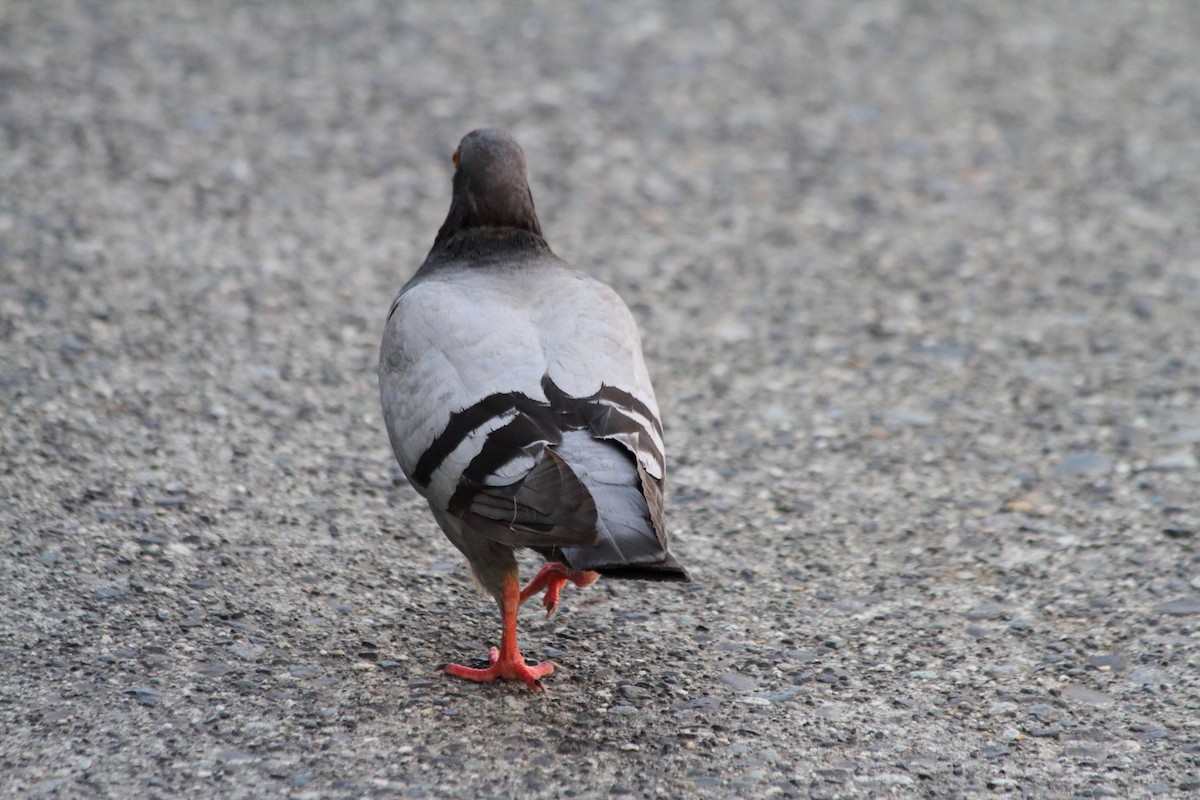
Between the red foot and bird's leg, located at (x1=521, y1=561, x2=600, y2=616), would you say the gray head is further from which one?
the red foot

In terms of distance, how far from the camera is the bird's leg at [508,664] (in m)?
4.53

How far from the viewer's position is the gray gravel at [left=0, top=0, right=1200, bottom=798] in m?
4.26

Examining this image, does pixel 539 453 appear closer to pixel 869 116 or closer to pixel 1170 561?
pixel 1170 561

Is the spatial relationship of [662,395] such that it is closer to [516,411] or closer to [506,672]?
[506,672]

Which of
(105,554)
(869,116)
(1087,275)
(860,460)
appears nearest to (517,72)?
(869,116)

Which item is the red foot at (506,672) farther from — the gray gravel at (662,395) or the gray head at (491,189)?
the gray head at (491,189)

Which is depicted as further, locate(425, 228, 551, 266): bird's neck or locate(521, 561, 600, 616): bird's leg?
locate(425, 228, 551, 266): bird's neck

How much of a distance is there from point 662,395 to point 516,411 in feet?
8.81

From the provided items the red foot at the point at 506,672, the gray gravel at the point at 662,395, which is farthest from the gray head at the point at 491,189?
the red foot at the point at 506,672

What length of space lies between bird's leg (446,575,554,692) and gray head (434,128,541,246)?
152cm

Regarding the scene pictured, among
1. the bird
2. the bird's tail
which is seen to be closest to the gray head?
the bird

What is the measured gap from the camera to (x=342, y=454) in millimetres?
6137

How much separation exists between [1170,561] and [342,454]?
3.56 meters

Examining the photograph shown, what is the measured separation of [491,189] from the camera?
5.26 meters
